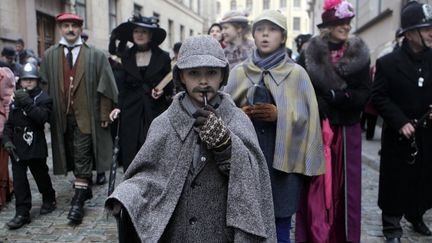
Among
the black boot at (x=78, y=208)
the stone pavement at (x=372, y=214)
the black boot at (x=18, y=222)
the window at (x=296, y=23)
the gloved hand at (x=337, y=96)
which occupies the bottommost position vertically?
the stone pavement at (x=372, y=214)

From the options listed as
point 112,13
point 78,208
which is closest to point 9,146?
point 78,208

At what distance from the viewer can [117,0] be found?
21688 millimetres

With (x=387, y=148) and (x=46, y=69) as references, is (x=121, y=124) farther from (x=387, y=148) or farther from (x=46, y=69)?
(x=387, y=148)

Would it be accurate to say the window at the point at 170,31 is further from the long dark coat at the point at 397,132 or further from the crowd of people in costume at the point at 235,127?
the long dark coat at the point at 397,132

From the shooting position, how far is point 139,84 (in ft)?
15.6

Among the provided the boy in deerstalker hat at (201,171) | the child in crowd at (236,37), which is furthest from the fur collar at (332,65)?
the boy in deerstalker hat at (201,171)

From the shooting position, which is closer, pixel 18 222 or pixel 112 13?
pixel 18 222

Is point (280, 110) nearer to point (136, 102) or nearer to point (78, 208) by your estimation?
point (136, 102)

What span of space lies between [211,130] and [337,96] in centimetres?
176

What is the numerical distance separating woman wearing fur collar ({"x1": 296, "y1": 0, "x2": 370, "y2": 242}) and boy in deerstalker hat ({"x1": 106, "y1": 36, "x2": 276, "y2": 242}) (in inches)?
58.2

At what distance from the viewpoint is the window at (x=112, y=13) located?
20891 mm

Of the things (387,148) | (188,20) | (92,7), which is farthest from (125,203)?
(188,20)

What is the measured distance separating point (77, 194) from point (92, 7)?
14.6 metres

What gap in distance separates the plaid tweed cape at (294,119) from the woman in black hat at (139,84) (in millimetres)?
1774
